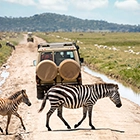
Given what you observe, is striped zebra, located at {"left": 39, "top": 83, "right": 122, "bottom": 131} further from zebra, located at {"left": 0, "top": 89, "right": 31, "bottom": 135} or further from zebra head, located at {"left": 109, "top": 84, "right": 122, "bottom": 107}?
zebra, located at {"left": 0, "top": 89, "right": 31, "bottom": 135}

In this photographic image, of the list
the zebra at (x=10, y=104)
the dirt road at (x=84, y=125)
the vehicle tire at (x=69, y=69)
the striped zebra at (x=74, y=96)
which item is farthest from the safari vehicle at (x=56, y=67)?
the zebra at (x=10, y=104)

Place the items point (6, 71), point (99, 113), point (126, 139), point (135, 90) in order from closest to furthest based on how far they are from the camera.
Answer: point (126, 139), point (99, 113), point (135, 90), point (6, 71)

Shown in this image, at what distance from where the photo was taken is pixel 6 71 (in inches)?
1314

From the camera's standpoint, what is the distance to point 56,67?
15.3 m

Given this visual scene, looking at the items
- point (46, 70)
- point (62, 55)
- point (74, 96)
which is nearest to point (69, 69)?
point (46, 70)

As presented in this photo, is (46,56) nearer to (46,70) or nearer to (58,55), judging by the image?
(58,55)

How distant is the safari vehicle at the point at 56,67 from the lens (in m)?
15.1

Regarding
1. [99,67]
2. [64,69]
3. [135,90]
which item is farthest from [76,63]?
[99,67]

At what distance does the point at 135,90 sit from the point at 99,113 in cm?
860

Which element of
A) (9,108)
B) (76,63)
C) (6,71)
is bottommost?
(6,71)

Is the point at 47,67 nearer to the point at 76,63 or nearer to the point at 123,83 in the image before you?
the point at 76,63

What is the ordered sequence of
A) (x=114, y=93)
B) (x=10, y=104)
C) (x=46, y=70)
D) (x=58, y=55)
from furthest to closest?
(x=58, y=55) → (x=46, y=70) → (x=114, y=93) → (x=10, y=104)

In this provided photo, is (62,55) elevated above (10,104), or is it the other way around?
(62,55)

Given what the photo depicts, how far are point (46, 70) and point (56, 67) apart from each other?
50cm
